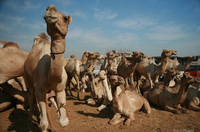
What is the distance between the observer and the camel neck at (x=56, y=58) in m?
2.21

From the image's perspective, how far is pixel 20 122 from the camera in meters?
4.36

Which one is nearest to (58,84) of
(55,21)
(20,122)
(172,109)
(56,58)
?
(56,58)

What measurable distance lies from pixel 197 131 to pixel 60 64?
4.31m

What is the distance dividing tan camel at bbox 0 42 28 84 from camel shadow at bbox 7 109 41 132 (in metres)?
1.27

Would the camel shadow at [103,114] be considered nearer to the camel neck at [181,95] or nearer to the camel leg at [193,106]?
the camel neck at [181,95]

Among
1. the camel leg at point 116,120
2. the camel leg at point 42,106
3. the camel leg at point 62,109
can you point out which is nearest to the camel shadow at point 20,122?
the camel leg at point 42,106

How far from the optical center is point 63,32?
215 centimetres

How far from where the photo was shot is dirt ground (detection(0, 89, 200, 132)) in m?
3.95

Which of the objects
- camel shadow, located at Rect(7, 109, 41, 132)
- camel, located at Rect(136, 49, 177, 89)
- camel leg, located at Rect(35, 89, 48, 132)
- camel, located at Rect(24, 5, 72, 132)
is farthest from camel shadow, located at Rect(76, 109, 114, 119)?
camel, located at Rect(136, 49, 177, 89)

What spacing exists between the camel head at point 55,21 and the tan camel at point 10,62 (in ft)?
11.5

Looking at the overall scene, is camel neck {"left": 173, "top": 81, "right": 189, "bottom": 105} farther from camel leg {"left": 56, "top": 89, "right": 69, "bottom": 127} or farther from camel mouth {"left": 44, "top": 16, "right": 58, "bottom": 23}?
camel mouth {"left": 44, "top": 16, "right": 58, "bottom": 23}

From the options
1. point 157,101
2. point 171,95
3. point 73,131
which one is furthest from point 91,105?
point 171,95

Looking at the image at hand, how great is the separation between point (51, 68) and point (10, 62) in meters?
3.28

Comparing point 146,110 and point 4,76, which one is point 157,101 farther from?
point 4,76
